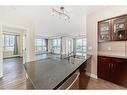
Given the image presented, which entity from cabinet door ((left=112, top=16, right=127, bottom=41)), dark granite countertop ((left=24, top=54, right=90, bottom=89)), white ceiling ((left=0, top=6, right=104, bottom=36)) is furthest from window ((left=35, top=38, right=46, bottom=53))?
dark granite countertop ((left=24, top=54, right=90, bottom=89))

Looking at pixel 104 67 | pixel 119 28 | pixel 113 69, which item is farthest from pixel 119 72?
pixel 119 28

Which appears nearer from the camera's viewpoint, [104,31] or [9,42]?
[104,31]

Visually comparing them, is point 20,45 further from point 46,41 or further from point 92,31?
point 92,31

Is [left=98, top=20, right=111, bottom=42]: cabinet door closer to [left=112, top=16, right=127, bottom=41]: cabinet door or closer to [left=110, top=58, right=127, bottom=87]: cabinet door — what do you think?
[left=112, top=16, right=127, bottom=41]: cabinet door

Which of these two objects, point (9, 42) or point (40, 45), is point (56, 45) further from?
point (9, 42)

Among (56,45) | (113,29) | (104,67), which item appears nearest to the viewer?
(113,29)

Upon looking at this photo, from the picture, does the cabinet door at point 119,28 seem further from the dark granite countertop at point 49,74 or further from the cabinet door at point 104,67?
the dark granite countertop at point 49,74

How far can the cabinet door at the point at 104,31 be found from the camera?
3660 millimetres

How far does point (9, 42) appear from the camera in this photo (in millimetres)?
10336

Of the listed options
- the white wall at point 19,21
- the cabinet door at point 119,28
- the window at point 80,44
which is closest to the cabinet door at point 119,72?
the cabinet door at point 119,28

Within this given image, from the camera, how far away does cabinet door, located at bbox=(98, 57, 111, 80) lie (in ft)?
11.7

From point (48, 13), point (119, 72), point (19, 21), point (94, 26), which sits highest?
point (48, 13)

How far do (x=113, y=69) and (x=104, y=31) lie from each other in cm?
127
